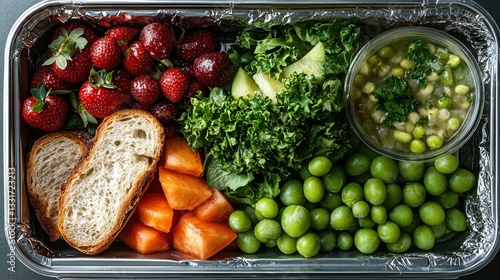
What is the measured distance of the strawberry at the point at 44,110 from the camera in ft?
6.10

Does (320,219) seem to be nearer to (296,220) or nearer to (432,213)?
(296,220)

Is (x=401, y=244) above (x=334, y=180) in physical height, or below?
below

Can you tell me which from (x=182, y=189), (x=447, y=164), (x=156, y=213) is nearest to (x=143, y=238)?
(x=156, y=213)

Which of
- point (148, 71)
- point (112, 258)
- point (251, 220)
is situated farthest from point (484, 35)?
point (112, 258)

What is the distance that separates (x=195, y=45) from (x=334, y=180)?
2.03 feet

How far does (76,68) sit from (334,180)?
894 millimetres

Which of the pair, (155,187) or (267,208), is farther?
(155,187)

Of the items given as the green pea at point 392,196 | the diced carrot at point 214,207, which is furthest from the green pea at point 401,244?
the diced carrot at point 214,207

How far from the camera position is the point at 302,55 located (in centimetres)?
192

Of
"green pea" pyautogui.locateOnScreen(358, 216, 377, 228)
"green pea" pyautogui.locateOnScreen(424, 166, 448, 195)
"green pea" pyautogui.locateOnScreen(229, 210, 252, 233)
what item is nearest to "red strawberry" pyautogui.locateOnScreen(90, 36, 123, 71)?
"green pea" pyautogui.locateOnScreen(229, 210, 252, 233)

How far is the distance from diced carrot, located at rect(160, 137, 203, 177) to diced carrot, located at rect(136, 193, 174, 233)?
0.12m

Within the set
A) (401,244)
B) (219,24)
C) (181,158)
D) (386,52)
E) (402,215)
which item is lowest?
(401,244)

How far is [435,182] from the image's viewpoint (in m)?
1.90

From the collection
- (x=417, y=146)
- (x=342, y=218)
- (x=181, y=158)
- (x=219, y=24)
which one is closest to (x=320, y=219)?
(x=342, y=218)
